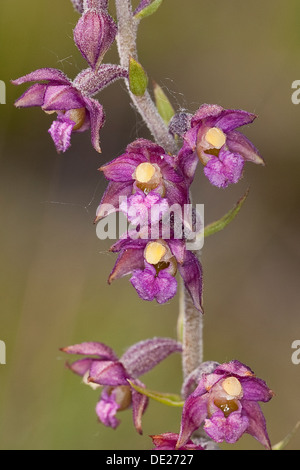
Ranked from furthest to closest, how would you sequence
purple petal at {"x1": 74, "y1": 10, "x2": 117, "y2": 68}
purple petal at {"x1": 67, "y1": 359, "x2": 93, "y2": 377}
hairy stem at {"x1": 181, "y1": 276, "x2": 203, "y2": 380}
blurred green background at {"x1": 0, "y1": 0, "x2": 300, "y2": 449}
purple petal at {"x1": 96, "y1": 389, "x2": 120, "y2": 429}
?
1. blurred green background at {"x1": 0, "y1": 0, "x2": 300, "y2": 449}
2. purple petal at {"x1": 67, "y1": 359, "x2": 93, "y2": 377}
3. purple petal at {"x1": 96, "y1": 389, "x2": 120, "y2": 429}
4. hairy stem at {"x1": 181, "y1": 276, "x2": 203, "y2": 380}
5. purple petal at {"x1": 74, "y1": 10, "x2": 117, "y2": 68}

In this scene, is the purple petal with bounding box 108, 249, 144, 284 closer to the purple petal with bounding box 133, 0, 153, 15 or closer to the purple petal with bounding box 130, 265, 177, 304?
the purple petal with bounding box 130, 265, 177, 304

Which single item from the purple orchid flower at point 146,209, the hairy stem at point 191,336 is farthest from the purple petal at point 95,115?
the hairy stem at point 191,336

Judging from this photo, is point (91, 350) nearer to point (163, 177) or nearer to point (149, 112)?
point (163, 177)

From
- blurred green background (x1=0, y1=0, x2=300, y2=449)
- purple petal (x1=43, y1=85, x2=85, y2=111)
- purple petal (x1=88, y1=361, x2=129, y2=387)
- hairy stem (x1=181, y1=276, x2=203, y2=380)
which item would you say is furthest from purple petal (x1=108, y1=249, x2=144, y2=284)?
blurred green background (x1=0, y1=0, x2=300, y2=449)

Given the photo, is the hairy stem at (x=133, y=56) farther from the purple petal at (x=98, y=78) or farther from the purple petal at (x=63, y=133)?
the purple petal at (x=63, y=133)

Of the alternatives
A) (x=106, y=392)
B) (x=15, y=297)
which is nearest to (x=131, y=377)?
(x=106, y=392)

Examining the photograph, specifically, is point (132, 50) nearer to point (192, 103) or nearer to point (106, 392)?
point (106, 392)

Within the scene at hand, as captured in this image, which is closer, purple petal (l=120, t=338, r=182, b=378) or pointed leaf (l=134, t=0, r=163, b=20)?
pointed leaf (l=134, t=0, r=163, b=20)
